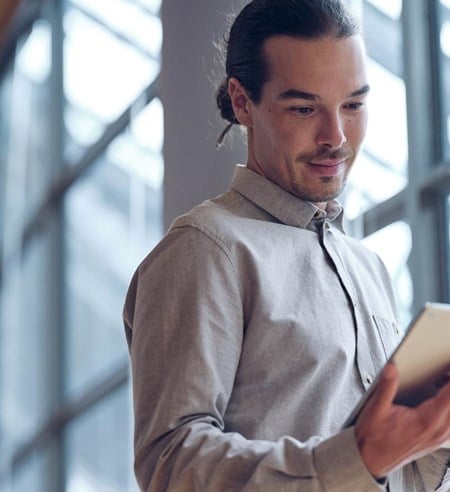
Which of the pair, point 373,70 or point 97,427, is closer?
point 373,70

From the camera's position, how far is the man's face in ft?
5.75

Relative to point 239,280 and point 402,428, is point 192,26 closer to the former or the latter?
point 239,280

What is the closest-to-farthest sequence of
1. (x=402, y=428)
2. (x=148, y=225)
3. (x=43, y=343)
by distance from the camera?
(x=402, y=428), (x=148, y=225), (x=43, y=343)

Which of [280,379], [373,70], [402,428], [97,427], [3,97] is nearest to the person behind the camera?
[402,428]

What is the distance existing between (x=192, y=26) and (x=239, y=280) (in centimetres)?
140

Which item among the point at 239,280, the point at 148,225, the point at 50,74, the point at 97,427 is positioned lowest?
the point at 97,427

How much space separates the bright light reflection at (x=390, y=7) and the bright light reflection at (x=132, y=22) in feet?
6.80

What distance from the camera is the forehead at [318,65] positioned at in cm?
175

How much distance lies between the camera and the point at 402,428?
4.61 feet

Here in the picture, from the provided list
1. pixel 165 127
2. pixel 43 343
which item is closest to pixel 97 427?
pixel 43 343

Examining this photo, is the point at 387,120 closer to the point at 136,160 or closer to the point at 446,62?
the point at 446,62

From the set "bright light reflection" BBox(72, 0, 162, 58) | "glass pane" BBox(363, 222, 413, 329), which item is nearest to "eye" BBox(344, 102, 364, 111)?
"glass pane" BBox(363, 222, 413, 329)

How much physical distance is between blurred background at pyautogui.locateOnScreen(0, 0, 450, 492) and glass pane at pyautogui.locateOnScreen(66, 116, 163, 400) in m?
0.01

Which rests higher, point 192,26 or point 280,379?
point 192,26
